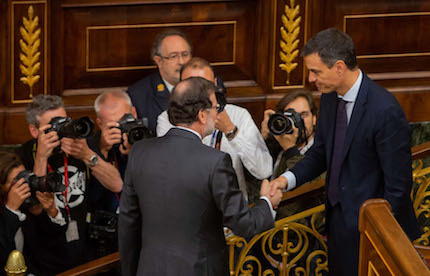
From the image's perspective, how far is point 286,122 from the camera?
15.1 ft

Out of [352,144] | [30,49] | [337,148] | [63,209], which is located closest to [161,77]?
[30,49]

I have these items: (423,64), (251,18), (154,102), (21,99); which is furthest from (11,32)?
(423,64)

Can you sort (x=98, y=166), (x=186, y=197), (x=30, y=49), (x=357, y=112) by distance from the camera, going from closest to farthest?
(x=186, y=197)
(x=357, y=112)
(x=98, y=166)
(x=30, y=49)

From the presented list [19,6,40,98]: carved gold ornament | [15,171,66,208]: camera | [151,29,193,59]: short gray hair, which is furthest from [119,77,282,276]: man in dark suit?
[19,6,40,98]: carved gold ornament

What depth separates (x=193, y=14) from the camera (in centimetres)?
558

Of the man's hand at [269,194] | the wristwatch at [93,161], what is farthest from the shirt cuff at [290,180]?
the wristwatch at [93,161]

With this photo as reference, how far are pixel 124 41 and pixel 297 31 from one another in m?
1.11

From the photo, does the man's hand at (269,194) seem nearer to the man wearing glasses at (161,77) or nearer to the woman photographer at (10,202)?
the woman photographer at (10,202)

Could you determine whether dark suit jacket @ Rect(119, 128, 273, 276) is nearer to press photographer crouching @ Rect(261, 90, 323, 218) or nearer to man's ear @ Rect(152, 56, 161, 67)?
press photographer crouching @ Rect(261, 90, 323, 218)

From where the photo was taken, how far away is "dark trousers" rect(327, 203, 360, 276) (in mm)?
3918

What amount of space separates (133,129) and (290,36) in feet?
5.23

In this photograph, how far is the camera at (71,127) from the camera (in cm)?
447

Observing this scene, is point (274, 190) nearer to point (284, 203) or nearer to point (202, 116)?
point (284, 203)

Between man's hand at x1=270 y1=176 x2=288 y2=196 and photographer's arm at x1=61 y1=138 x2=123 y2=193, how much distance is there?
0.90 m
